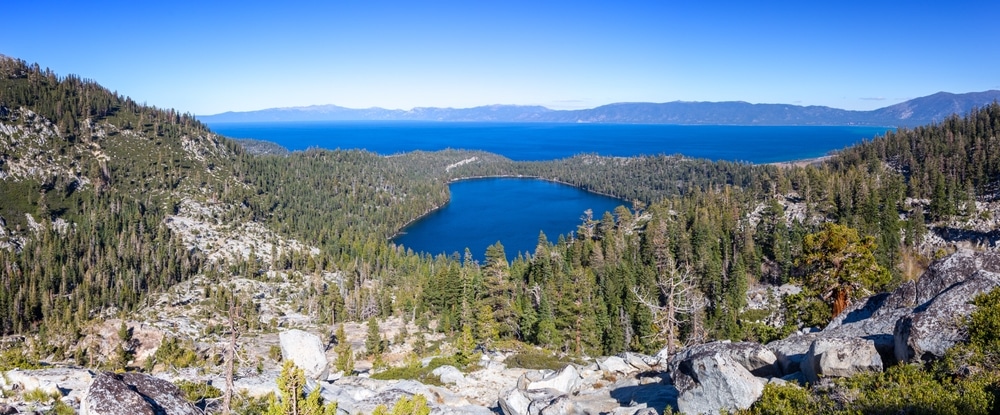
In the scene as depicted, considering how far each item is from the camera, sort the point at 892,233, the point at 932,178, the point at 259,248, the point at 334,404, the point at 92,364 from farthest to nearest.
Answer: the point at 259,248 < the point at 932,178 < the point at 892,233 < the point at 92,364 < the point at 334,404

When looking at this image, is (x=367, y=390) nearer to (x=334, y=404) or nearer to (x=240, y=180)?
(x=334, y=404)

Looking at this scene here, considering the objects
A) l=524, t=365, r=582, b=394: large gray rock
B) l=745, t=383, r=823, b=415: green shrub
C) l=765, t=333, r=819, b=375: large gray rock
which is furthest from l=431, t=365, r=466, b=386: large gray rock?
l=745, t=383, r=823, b=415: green shrub

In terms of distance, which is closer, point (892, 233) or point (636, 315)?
point (636, 315)

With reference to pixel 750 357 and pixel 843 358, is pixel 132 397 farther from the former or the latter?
pixel 843 358

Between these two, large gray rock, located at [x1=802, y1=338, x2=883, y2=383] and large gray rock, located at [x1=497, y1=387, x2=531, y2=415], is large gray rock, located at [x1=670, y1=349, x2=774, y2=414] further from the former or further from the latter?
large gray rock, located at [x1=497, y1=387, x2=531, y2=415]

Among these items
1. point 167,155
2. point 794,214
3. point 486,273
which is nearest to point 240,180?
point 167,155

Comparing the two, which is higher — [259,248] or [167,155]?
[167,155]

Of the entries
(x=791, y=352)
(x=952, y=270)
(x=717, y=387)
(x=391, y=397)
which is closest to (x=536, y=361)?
(x=391, y=397)
